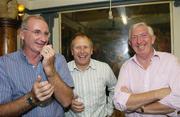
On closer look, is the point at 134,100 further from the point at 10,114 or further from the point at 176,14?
the point at 176,14

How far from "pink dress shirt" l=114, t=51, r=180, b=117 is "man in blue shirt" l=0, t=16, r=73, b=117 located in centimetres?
55

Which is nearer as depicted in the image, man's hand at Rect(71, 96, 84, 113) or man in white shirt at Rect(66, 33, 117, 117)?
man's hand at Rect(71, 96, 84, 113)

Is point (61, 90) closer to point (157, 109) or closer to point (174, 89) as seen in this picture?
point (157, 109)

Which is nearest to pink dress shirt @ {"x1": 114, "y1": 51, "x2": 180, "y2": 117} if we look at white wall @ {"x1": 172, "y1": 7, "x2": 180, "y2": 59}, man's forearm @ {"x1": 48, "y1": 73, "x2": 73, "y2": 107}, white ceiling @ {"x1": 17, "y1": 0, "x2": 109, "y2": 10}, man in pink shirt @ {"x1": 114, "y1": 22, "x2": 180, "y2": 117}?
man in pink shirt @ {"x1": 114, "y1": 22, "x2": 180, "y2": 117}

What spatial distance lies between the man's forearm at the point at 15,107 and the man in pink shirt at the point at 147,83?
0.84 meters

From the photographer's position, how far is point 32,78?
199cm

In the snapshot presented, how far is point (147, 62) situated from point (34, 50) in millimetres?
1050

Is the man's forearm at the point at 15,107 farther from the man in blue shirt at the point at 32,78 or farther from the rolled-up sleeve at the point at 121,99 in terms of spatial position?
the rolled-up sleeve at the point at 121,99

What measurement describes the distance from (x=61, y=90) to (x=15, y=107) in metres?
0.33

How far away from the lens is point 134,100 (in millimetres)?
2178

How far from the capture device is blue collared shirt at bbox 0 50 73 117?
1.90m

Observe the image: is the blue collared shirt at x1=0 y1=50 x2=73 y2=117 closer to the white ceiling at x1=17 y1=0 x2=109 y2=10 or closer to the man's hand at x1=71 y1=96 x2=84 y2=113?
the man's hand at x1=71 y1=96 x2=84 y2=113

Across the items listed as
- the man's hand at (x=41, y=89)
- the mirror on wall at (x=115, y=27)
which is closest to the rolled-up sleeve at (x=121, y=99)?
the man's hand at (x=41, y=89)

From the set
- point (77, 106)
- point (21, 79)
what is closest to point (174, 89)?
point (77, 106)
